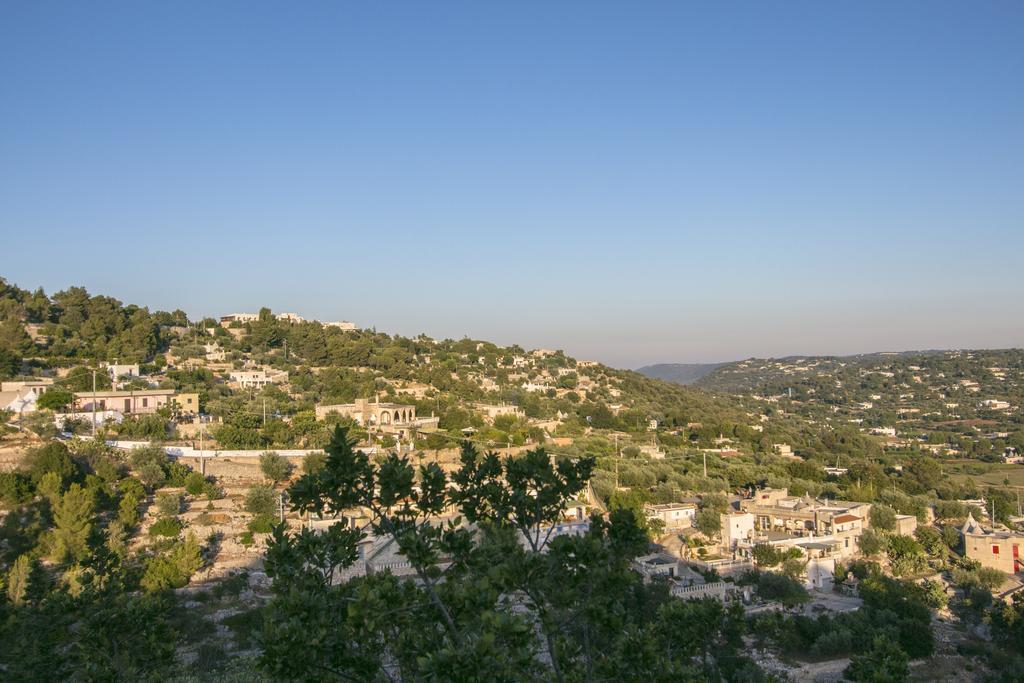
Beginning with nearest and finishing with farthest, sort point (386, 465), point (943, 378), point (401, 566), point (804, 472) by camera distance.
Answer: point (386, 465), point (401, 566), point (804, 472), point (943, 378)

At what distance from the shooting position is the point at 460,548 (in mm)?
4582

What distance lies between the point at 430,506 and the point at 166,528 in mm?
14708

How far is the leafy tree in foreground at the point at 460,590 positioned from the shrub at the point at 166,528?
559 inches

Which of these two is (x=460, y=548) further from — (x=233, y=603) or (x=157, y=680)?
(x=233, y=603)

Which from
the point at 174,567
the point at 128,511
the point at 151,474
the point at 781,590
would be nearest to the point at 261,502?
the point at 128,511

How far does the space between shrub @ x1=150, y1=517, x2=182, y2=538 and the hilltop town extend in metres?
0.09

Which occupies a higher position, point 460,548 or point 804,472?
point 460,548

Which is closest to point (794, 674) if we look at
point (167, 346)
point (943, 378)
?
point (167, 346)

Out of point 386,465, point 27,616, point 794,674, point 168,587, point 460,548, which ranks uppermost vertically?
point 386,465

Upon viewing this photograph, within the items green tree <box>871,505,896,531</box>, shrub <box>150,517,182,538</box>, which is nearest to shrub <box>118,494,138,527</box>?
shrub <box>150,517,182,538</box>

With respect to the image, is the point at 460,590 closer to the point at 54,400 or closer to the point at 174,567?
the point at 174,567

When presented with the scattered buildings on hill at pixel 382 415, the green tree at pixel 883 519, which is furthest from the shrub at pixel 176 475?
the green tree at pixel 883 519

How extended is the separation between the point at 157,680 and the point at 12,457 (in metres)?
15.8

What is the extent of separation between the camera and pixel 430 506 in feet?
15.7
